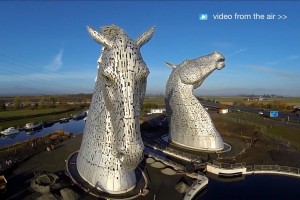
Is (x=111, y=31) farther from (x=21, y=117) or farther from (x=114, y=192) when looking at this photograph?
(x=21, y=117)

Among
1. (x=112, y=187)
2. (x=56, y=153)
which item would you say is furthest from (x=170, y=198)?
(x=56, y=153)

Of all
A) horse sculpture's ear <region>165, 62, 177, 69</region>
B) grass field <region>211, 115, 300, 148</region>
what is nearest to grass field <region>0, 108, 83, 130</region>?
horse sculpture's ear <region>165, 62, 177, 69</region>

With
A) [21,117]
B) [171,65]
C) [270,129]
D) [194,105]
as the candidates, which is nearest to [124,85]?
[194,105]

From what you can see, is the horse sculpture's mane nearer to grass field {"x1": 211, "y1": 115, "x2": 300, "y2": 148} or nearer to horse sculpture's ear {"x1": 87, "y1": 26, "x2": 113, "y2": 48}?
horse sculpture's ear {"x1": 87, "y1": 26, "x2": 113, "y2": 48}

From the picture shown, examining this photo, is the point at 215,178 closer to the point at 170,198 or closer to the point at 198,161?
the point at 198,161

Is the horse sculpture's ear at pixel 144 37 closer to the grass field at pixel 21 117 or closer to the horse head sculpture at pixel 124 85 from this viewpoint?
the horse head sculpture at pixel 124 85
